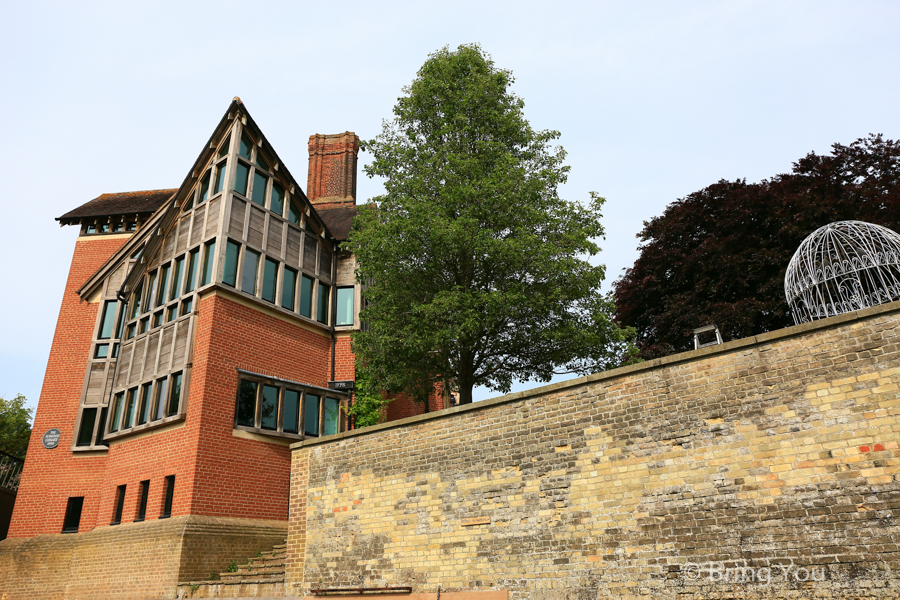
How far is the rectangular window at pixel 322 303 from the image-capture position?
22312 mm

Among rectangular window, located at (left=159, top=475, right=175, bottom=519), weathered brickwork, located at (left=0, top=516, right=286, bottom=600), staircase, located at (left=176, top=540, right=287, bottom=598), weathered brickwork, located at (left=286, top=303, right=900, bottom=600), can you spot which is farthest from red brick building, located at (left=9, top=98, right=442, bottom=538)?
weathered brickwork, located at (left=286, top=303, right=900, bottom=600)

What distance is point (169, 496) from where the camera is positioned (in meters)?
17.0

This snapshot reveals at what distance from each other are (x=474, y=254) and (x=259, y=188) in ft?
31.8

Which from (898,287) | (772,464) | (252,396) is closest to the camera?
(772,464)

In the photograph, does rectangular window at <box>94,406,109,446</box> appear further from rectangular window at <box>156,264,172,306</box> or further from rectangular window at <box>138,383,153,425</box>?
rectangular window at <box>156,264,172,306</box>

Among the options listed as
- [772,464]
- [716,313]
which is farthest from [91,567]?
[716,313]

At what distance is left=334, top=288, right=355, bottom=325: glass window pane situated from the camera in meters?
22.8

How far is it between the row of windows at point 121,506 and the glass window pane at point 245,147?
11012mm

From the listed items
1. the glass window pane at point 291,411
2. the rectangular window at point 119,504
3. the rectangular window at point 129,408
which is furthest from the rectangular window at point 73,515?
the glass window pane at point 291,411

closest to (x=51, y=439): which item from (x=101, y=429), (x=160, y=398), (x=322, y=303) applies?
(x=101, y=429)

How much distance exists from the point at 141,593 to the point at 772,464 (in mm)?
15621

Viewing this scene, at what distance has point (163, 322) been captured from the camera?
2016 cm

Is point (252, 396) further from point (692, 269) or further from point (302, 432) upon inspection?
point (692, 269)

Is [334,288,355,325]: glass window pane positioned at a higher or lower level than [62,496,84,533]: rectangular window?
higher
